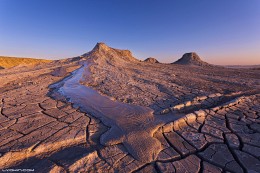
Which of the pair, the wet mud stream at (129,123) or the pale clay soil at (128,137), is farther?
the wet mud stream at (129,123)

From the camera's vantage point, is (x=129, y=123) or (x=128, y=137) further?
(x=129, y=123)

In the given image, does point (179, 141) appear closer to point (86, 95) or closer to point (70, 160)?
point (70, 160)

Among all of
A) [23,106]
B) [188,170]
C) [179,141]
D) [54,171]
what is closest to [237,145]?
[179,141]

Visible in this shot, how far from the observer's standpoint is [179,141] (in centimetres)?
225

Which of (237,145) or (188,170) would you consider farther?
(237,145)

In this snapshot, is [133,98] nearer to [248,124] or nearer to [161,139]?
[161,139]

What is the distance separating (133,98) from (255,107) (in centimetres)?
299

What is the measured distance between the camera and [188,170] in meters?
1.73

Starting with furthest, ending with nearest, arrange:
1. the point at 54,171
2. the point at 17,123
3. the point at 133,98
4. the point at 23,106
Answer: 1. the point at 133,98
2. the point at 23,106
3. the point at 17,123
4. the point at 54,171

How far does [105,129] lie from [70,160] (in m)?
0.80

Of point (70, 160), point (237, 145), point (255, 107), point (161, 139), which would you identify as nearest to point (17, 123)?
point (70, 160)

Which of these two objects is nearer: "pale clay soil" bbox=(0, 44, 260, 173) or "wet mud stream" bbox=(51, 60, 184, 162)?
"pale clay soil" bbox=(0, 44, 260, 173)

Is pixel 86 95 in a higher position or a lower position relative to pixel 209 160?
higher

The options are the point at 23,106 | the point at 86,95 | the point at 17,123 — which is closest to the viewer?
the point at 17,123
